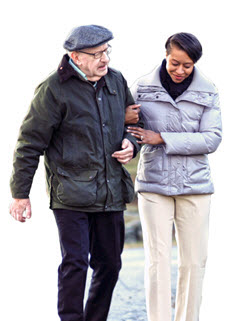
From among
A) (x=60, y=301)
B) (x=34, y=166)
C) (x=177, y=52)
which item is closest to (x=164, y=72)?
(x=177, y=52)

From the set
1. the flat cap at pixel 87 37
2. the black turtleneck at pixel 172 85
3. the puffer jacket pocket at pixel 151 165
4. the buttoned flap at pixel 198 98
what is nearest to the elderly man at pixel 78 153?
the flat cap at pixel 87 37

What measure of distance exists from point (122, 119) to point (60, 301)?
128 centimetres

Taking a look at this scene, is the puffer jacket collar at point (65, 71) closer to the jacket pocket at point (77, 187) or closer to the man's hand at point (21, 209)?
the jacket pocket at point (77, 187)

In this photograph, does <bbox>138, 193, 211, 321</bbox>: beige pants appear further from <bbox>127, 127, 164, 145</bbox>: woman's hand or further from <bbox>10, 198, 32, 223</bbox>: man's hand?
<bbox>10, 198, 32, 223</bbox>: man's hand

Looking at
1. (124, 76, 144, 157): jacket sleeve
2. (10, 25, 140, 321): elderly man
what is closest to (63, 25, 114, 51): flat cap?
(10, 25, 140, 321): elderly man

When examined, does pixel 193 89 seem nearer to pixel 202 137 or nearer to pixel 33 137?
pixel 202 137

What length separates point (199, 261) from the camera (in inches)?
223

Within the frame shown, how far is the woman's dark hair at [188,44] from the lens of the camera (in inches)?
207

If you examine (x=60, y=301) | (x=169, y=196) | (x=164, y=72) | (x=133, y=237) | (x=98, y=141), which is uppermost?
(x=164, y=72)

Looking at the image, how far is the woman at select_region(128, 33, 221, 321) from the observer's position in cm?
548

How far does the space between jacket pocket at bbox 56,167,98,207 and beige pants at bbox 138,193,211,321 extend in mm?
498

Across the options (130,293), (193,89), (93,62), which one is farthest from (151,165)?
(130,293)

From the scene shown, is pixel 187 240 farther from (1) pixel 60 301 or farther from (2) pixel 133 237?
(2) pixel 133 237

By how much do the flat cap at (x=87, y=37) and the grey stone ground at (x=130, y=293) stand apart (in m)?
2.37
